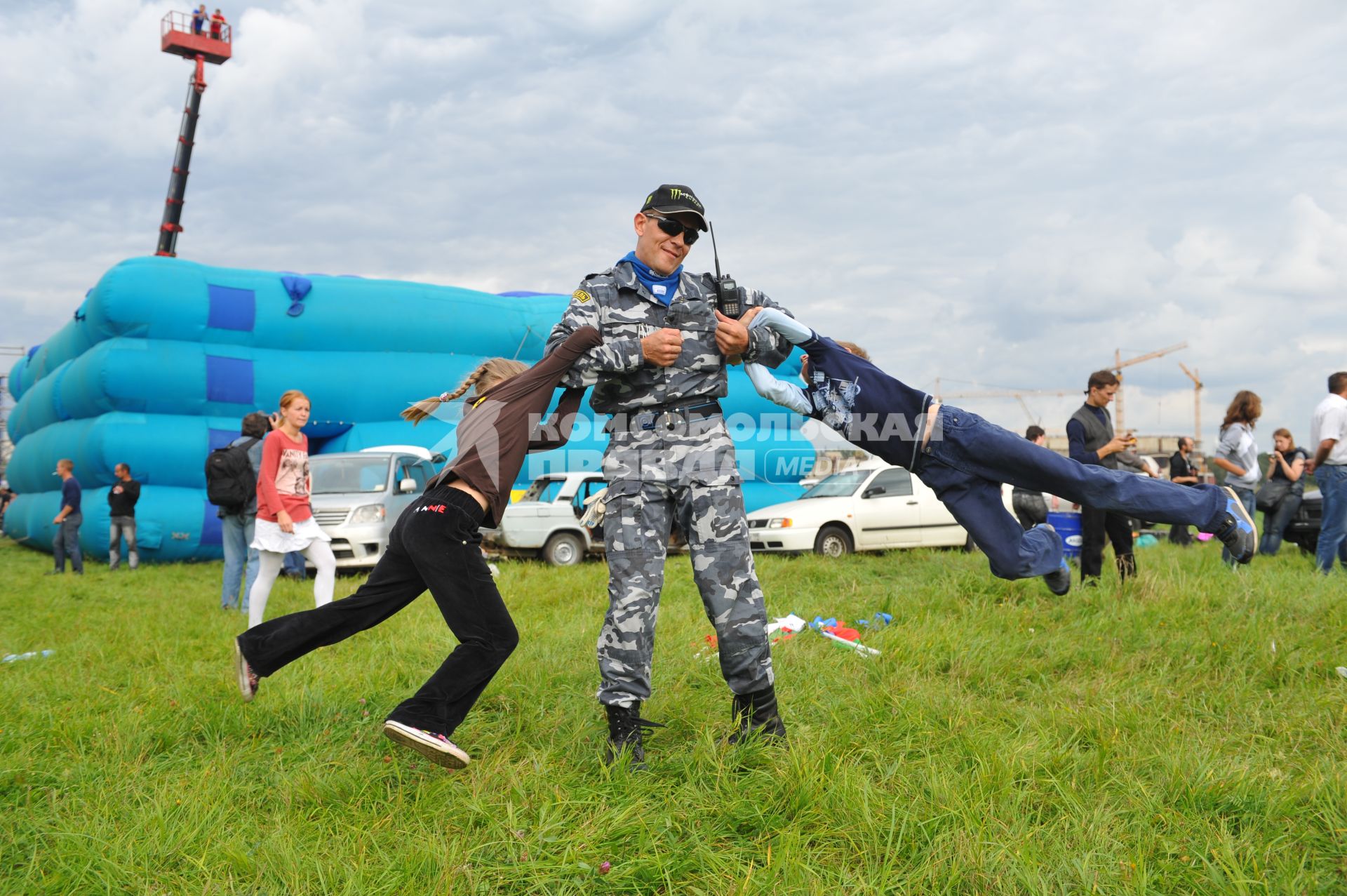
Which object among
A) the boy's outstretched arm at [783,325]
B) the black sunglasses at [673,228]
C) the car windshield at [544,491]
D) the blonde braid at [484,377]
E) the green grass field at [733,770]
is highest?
the black sunglasses at [673,228]

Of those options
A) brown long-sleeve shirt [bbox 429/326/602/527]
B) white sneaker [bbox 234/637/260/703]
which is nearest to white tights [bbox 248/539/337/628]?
white sneaker [bbox 234/637/260/703]

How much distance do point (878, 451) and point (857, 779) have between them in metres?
1.36

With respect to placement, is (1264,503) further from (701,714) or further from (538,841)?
(538,841)

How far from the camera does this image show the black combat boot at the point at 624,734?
354cm

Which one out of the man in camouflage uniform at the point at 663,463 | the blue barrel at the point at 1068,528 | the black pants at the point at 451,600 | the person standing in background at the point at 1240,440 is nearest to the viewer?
the black pants at the point at 451,600

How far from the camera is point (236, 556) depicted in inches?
342

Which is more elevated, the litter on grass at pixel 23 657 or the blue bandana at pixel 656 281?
the blue bandana at pixel 656 281

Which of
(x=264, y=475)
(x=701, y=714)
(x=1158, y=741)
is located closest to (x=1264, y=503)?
(x=1158, y=741)

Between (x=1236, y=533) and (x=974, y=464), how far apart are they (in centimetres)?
107

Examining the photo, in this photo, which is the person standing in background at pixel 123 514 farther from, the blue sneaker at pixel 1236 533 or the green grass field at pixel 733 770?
the blue sneaker at pixel 1236 533

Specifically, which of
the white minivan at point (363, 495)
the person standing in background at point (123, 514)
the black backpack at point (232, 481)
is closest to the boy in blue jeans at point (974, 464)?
the black backpack at point (232, 481)

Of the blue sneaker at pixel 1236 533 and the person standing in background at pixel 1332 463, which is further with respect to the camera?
the person standing in background at pixel 1332 463

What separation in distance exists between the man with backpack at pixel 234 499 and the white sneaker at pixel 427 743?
18.3 ft

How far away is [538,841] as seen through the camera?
2.87 meters
